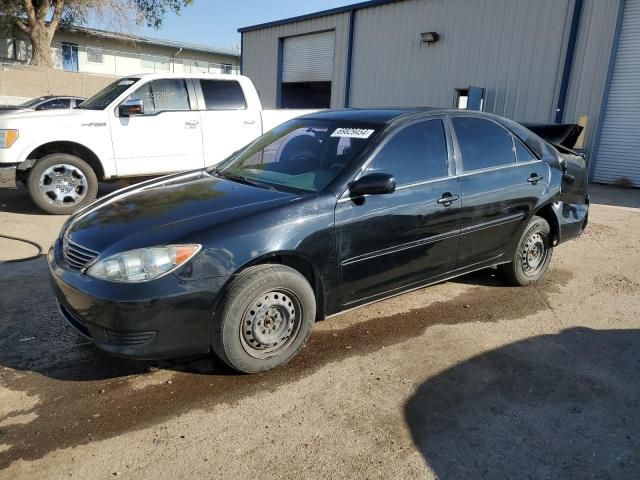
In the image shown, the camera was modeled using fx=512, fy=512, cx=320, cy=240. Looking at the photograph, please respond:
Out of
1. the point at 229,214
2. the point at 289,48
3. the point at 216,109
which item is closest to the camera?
the point at 229,214

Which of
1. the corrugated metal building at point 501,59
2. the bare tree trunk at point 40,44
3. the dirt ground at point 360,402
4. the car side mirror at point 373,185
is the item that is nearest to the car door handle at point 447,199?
the car side mirror at point 373,185

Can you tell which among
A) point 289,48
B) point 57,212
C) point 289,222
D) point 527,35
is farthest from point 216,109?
point 289,48

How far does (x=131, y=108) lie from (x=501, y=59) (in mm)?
11006

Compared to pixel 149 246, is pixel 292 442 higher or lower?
lower

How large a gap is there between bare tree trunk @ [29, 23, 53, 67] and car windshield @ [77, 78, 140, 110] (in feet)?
84.7

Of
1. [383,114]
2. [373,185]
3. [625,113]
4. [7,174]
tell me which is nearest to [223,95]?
[7,174]

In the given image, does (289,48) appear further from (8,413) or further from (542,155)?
(8,413)

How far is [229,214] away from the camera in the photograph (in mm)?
3143

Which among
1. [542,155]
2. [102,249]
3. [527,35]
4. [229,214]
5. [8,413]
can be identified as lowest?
[8,413]

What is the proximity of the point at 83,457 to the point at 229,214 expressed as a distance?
1.50 metres

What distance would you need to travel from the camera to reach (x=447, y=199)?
396 centimetres

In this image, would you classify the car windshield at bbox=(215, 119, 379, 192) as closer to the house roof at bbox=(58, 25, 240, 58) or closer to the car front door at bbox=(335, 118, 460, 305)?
the car front door at bbox=(335, 118, 460, 305)

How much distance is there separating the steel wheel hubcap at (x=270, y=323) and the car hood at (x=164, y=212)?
21.7 inches

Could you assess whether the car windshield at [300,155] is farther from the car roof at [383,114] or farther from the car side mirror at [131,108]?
the car side mirror at [131,108]
